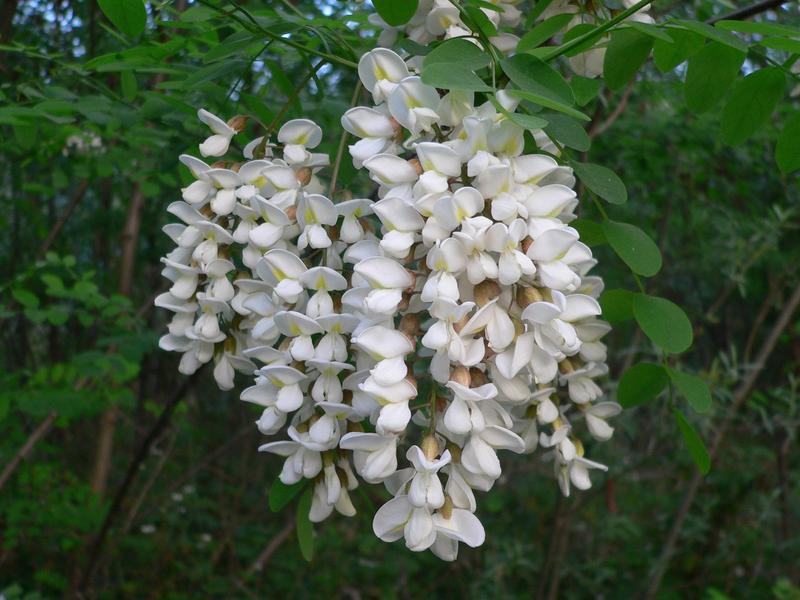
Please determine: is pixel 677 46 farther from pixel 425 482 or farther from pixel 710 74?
pixel 425 482

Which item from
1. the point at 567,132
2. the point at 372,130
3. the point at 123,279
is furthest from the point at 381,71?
the point at 123,279

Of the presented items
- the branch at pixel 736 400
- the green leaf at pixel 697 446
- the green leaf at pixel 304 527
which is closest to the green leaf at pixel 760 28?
the green leaf at pixel 697 446

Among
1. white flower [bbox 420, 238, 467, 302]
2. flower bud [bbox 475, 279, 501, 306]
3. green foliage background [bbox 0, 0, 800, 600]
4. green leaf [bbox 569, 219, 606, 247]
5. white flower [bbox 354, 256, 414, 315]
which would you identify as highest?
white flower [bbox 420, 238, 467, 302]

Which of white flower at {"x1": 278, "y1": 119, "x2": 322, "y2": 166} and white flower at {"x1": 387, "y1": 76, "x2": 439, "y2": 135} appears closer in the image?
white flower at {"x1": 387, "y1": 76, "x2": 439, "y2": 135}

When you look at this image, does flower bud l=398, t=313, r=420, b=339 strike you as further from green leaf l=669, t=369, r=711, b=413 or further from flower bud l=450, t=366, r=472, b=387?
green leaf l=669, t=369, r=711, b=413

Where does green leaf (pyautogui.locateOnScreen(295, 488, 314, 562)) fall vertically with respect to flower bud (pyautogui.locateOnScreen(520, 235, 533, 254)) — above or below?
below

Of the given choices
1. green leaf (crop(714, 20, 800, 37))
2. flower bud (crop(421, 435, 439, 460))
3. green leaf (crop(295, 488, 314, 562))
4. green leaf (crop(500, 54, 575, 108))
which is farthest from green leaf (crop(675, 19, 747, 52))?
green leaf (crop(295, 488, 314, 562))

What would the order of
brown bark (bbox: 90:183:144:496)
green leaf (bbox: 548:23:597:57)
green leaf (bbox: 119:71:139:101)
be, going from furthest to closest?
1. brown bark (bbox: 90:183:144:496)
2. green leaf (bbox: 119:71:139:101)
3. green leaf (bbox: 548:23:597:57)

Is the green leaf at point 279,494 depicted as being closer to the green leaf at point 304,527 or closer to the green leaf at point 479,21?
the green leaf at point 304,527
